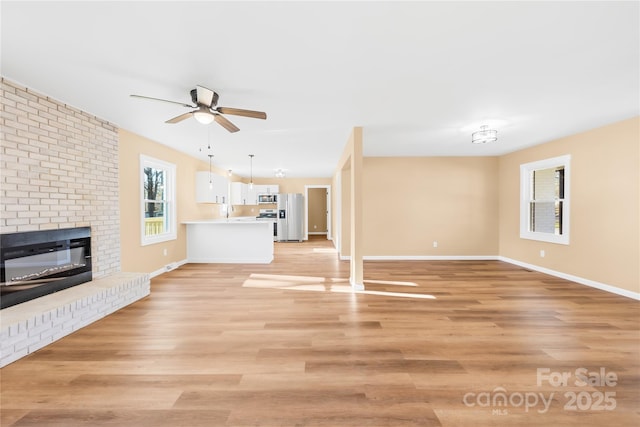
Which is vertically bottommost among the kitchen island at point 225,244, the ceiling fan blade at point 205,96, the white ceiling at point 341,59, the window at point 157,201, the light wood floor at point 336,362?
the light wood floor at point 336,362

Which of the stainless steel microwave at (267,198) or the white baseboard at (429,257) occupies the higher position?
the stainless steel microwave at (267,198)

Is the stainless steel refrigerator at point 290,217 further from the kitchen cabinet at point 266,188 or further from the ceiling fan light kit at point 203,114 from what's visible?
the ceiling fan light kit at point 203,114

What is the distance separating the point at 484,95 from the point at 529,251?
13.3 feet

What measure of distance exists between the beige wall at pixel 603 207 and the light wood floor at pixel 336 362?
53 centimetres

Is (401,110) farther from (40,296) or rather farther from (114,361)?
(40,296)

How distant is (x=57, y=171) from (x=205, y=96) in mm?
2069

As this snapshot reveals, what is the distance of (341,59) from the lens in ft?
7.07

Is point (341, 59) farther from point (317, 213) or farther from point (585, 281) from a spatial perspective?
point (317, 213)

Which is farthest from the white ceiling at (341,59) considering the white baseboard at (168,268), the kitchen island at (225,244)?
the kitchen island at (225,244)

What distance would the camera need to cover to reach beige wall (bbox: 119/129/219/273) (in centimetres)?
409

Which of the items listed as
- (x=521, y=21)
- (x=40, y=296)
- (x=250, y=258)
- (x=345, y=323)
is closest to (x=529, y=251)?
(x=345, y=323)

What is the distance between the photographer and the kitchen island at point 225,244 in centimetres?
598

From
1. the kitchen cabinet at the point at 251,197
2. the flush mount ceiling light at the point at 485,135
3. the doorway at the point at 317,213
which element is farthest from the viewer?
the doorway at the point at 317,213

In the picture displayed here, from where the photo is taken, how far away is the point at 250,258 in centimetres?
601
